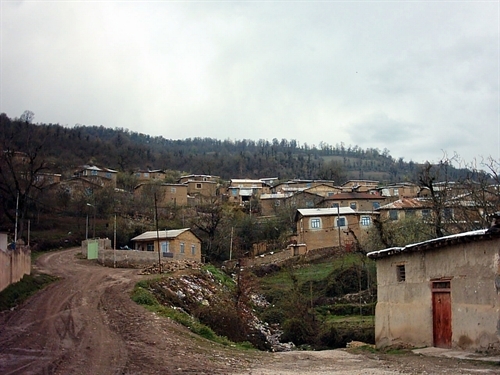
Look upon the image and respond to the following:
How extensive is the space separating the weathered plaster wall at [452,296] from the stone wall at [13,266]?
56.4 ft

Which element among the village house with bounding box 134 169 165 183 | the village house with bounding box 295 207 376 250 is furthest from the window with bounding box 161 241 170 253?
the village house with bounding box 134 169 165 183

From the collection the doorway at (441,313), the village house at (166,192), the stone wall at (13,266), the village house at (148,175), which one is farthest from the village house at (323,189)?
the doorway at (441,313)

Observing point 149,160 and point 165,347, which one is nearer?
point 165,347

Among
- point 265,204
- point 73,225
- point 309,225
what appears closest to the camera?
point 309,225

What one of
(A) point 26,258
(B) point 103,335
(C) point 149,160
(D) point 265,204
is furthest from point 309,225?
(C) point 149,160

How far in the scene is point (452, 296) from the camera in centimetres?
1702

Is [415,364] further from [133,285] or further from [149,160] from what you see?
[149,160]

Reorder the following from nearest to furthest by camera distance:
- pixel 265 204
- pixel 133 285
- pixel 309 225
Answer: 1. pixel 133 285
2. pixel 309 225
3. pixel 265 204

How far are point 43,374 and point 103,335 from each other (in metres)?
6.23

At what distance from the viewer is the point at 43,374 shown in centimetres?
1227

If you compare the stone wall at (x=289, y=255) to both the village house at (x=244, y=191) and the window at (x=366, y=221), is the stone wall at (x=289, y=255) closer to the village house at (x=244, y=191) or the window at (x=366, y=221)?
the window at (x=366, y=221)

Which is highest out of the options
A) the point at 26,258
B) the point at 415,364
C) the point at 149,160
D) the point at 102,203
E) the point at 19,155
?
the point at 149,160

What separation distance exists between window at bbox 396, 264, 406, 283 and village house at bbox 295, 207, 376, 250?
3848 cm

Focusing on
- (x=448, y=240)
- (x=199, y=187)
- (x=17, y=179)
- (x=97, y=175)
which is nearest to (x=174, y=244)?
(x=17, y=179)
